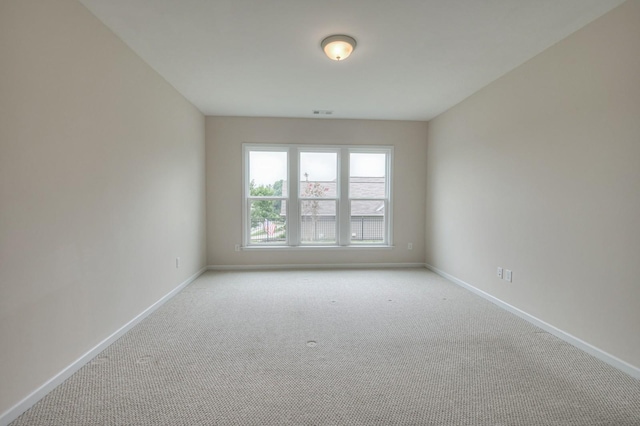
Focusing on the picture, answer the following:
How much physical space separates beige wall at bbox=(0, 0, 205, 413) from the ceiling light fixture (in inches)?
70.6

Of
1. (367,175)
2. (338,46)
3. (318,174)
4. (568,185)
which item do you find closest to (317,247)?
(318,174)

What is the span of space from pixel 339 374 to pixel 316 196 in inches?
132

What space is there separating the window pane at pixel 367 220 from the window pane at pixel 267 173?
134 cm

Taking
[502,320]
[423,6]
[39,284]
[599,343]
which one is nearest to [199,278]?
[39,284]

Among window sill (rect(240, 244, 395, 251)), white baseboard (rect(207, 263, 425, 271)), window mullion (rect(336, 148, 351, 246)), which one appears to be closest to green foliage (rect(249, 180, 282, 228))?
window sill (rect(240, 244, 395, 251))

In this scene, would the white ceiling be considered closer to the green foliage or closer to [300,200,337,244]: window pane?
the green foliage

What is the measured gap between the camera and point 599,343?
216 cm

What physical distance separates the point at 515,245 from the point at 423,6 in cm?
244

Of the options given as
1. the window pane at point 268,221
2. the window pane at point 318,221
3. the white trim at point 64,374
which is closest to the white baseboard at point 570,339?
the window pane at point 318,221

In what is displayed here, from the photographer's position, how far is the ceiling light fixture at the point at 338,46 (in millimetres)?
2428

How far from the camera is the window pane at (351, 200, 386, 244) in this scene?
505cm

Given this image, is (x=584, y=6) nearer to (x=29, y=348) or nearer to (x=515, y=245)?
(x=515, y=245)

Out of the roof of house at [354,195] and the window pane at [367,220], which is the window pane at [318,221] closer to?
the roof of house at [354,195]

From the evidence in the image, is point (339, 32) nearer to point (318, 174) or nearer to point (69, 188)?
point (69, 188)
